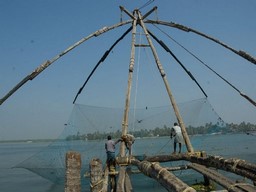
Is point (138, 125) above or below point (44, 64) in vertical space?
below

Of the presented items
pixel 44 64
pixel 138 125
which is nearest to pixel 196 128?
pixel 138 125

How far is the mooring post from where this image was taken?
8.24 m

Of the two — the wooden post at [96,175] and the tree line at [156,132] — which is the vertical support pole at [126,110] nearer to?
the wooden post at [96,175]

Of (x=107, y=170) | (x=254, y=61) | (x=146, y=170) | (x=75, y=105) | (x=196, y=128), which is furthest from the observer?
(x=196, y=128)

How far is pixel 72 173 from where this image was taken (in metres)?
8.35

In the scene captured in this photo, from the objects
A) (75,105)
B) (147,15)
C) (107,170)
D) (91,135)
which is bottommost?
(107,170)

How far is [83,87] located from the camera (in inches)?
479

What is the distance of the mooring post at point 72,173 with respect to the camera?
8237mm

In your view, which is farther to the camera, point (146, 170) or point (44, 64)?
point (44, 64)

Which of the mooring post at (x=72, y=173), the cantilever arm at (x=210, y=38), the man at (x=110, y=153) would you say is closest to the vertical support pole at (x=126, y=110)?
the man at (x=110, y=153)

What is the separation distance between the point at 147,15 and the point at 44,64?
4.92 meters

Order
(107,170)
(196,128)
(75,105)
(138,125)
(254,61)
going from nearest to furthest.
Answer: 1. (254,61)
2. (107,170)
3. (138,125)
4. (75,105)
5. (196,128)

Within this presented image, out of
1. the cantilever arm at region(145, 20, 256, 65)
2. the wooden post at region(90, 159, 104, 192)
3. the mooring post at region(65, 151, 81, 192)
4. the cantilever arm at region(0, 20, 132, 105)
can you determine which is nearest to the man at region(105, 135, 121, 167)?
the wooden post at region(90, 159, 104, 192)

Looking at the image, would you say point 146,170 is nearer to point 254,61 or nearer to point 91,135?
point 254,61
